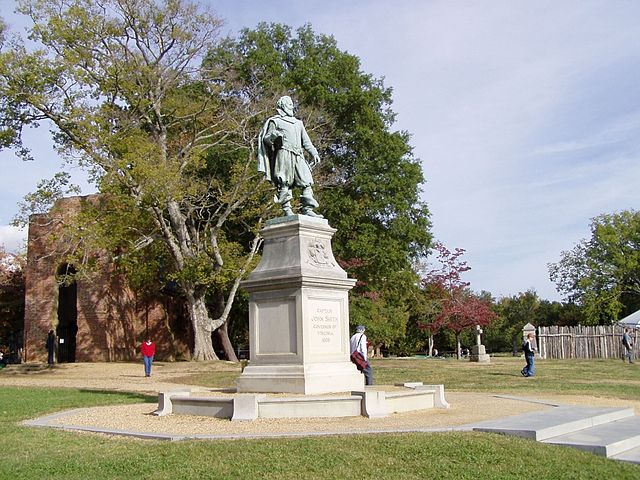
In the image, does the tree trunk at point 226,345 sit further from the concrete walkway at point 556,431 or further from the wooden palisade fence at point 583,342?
the concrete walkway at point 556,431

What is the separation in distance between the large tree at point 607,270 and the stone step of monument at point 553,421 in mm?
46249

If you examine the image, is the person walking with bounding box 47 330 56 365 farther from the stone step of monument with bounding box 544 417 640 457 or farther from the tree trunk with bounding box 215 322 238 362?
the stone step of monument with bounding box 544 417 640 457

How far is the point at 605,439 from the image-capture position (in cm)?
897

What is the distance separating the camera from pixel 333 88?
1510 inches

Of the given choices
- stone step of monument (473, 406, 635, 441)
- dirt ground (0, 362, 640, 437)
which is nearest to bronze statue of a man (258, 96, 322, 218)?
dirt ground (0, 362, 640, 437)

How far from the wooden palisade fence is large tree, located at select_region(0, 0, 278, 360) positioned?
60.7 ft

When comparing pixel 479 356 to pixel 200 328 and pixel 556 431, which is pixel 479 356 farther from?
pixel 556 431

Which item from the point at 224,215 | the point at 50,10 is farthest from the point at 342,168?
the point at 50,10

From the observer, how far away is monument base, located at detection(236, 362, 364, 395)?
39.0 feet

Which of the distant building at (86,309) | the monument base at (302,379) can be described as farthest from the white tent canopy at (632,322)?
the monument base at (302,379)

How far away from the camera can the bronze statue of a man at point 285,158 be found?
13531 millimetres

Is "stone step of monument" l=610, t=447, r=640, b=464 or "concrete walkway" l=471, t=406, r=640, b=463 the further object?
"concrete walkway" l=471, t=406, r=640, b=463

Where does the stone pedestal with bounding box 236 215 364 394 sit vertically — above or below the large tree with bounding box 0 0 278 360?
below

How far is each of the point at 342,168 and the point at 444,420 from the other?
90.7ft
